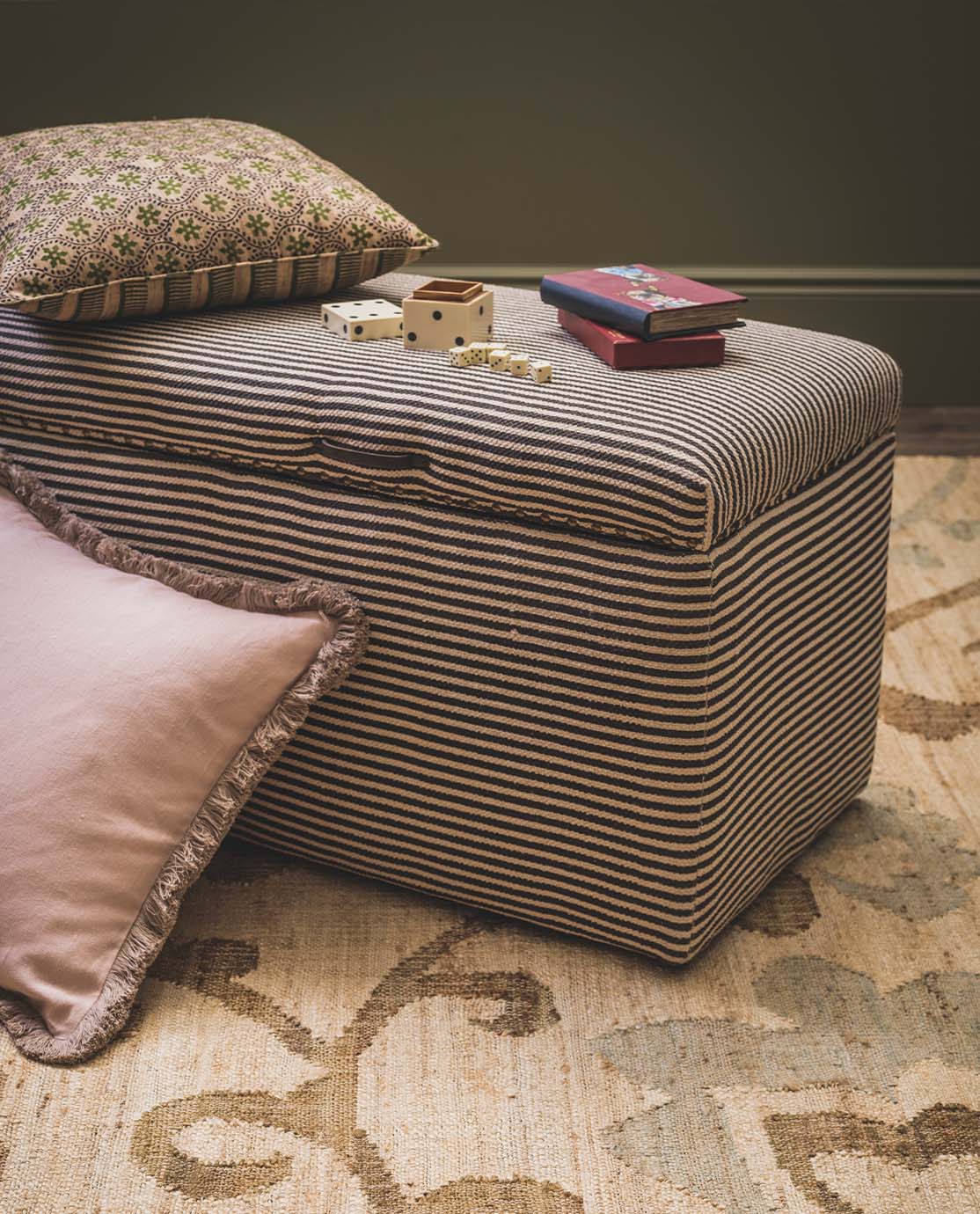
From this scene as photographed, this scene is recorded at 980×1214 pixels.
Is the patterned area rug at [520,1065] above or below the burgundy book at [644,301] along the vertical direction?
below

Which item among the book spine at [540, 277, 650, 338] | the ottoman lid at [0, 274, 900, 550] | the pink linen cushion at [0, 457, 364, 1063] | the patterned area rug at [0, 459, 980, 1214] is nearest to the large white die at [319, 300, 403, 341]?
the ottoman lid at [0, 274, 900, 550]

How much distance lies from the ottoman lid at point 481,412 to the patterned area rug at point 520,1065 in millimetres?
351

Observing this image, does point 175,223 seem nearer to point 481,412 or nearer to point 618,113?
point 481,412

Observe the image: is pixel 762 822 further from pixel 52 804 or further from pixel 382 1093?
pixel 52 804

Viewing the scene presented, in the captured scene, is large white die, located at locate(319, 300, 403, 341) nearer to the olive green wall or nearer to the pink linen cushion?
the pink linen cushion

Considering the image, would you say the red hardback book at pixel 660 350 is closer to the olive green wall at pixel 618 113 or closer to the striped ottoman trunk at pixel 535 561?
the striped ottoman trunk at pixel 535 561

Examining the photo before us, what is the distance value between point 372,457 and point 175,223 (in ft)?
1.05

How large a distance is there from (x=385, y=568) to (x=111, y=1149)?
43cm

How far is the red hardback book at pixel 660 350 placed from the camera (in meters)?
1.03

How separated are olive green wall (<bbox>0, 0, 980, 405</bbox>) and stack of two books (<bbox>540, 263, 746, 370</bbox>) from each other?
137 centimetres

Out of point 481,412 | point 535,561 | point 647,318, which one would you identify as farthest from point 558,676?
point 647,318

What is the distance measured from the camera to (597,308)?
Answer: 1072mm

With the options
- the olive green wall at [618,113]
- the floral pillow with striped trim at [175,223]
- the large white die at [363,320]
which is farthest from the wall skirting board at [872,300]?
the large white die at [363,320]

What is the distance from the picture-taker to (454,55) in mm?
2322
